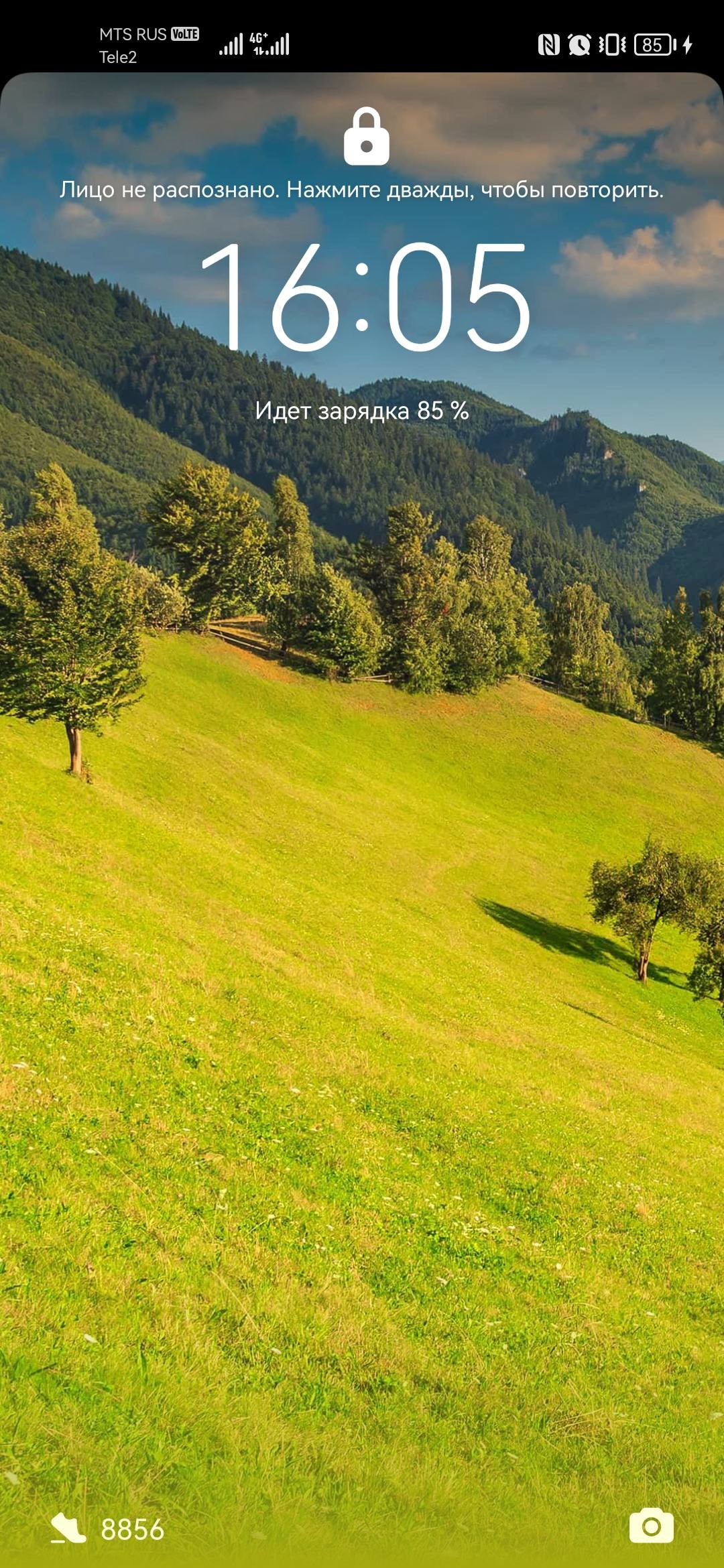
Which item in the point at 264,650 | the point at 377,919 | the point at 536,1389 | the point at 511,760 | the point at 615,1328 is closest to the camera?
the point at 536,1389

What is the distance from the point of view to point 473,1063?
2677cm

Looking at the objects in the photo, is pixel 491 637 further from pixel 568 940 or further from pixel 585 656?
pixel 568 940

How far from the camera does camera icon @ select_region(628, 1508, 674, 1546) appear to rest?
5.92m

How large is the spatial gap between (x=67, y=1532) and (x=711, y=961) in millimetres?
51835

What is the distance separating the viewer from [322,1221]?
13.8 meters

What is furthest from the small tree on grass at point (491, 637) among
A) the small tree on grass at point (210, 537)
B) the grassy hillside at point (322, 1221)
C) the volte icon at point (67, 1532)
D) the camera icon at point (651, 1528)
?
the volte icon at point (67, 1532)

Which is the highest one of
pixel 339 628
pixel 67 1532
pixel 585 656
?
pixel 585 656

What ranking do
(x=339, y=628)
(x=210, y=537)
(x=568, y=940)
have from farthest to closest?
1. (x=210, y=537)
2. (x=339, y=628)
3. (x=568, y=940)

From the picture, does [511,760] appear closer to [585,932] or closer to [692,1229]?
[585,932]
